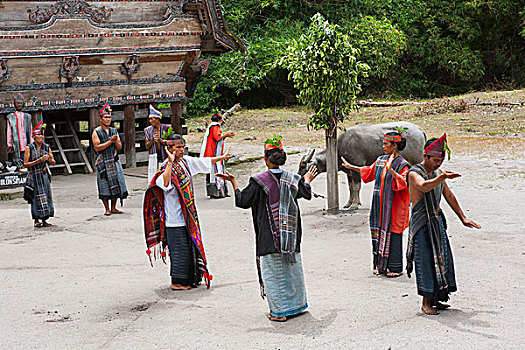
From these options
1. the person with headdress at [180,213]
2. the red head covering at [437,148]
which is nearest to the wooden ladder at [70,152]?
the person with headdress at [180,213]

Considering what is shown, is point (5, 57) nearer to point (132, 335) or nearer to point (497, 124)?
point (132, 335)

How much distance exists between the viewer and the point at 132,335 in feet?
18.1

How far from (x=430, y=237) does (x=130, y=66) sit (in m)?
11.0

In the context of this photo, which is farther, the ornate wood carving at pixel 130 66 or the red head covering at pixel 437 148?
the ornate wood carving at pixel 130 66

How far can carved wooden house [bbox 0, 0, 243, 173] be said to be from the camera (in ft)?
45.4

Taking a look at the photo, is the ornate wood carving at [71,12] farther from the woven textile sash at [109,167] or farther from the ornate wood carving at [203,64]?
the woven textile sash at [109,167]

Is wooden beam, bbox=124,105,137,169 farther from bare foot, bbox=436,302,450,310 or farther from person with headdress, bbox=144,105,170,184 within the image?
bare foot, bbox=436,302,450,310

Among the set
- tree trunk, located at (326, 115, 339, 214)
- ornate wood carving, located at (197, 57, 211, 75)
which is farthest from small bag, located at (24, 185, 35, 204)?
ornate wood carving, located at (197, 57, 211, 75)

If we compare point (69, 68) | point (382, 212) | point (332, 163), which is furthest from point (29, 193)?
point (382, 212)

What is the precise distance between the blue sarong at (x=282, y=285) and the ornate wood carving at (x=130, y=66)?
10424 mm

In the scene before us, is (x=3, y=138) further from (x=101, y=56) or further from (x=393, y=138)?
(x=393, y=138)

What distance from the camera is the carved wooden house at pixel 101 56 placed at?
45.4 feet

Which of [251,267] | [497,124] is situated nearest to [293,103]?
[497,124]

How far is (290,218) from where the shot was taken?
571 centimetres
